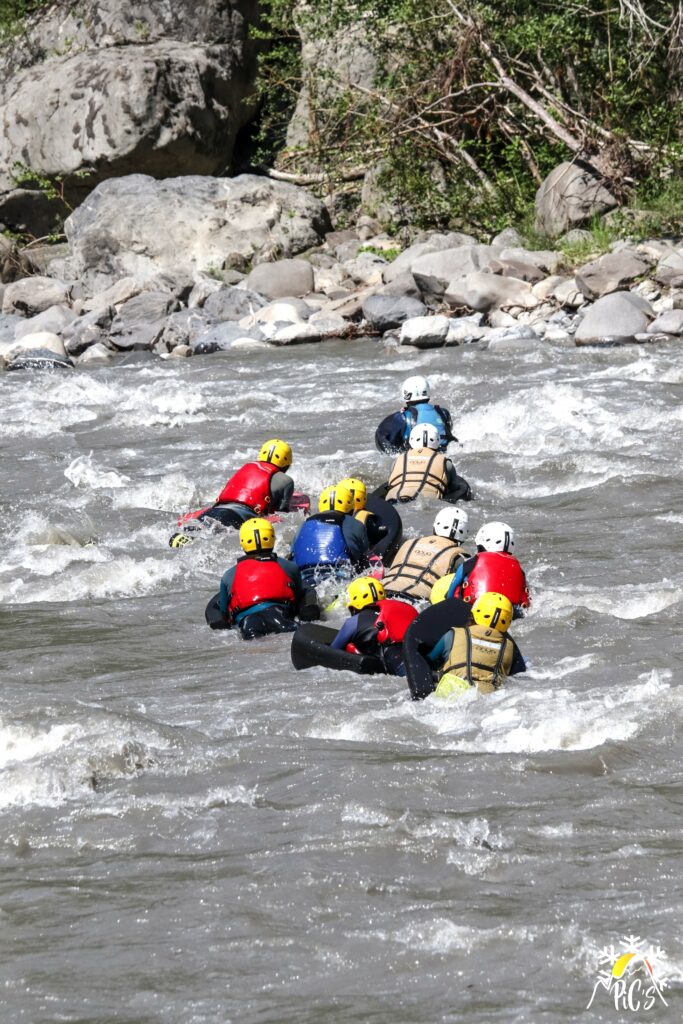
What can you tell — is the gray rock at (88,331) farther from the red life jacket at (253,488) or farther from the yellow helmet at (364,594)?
the yellow helmet at (364,594)

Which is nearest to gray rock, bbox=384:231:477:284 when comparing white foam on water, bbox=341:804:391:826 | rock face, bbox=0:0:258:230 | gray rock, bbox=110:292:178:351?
gray rock, bbox=110:292:178:351

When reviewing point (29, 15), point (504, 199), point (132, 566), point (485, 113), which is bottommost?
point (132, 566)

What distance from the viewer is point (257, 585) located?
7766mm

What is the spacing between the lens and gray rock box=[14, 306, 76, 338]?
2020 cm

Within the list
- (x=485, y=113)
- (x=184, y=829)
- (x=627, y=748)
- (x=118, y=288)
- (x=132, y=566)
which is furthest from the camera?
(x=485, y=113)

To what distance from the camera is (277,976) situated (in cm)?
392

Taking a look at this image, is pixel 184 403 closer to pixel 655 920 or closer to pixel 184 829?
pixel 184 829

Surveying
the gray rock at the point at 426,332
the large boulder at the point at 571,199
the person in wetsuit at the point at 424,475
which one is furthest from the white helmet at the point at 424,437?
the large boulder at the point at 571,199

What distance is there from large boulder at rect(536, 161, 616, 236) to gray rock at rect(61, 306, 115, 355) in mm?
7028

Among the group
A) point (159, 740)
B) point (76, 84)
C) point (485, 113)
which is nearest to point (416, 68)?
point (485, 113)

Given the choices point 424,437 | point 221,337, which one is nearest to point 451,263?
point 221,337

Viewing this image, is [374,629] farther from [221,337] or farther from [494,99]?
[494,99]

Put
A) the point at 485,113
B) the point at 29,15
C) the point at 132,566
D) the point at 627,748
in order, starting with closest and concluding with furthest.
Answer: the point at 627,748
the point at 132,566
the point at 485,113
the point at 29,15

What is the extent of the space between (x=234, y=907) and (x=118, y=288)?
17.9 metres
